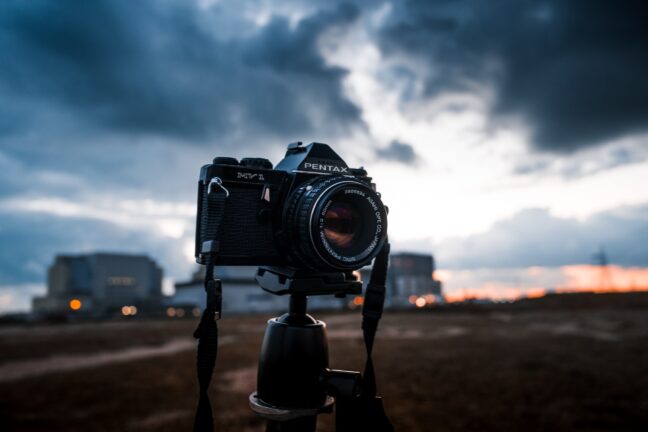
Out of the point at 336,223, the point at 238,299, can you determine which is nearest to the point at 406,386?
the point at 336,223

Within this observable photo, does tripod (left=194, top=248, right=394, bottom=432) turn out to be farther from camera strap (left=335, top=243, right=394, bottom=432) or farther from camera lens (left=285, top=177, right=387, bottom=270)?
camera lens (left=285, top=177, right=387, bottom=270)

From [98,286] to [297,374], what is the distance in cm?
5577

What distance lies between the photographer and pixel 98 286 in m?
50.2

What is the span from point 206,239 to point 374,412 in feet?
3.57

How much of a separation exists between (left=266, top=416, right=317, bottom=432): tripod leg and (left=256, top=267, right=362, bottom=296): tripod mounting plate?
540 mm

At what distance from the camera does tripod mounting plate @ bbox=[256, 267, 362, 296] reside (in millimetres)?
1904

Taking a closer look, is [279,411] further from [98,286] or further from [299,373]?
[98,286]

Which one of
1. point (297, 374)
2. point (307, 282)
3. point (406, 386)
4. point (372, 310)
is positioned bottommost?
point (406, 386)

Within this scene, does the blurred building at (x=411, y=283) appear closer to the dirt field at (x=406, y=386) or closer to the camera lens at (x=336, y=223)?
the dirt field at (x=406, y=386)

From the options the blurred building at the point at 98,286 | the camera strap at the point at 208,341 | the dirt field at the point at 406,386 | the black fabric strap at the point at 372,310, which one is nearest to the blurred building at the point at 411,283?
the blurred building at the point at 98,286

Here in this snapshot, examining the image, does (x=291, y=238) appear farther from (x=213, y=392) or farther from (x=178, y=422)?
(x=213, y=392)

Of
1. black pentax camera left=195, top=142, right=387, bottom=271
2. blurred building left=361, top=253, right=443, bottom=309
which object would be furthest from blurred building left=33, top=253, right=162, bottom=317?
black pentax camera left=195, top=142, right=387, bottom=271

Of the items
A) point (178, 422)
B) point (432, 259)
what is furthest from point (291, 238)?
point (432, 259)

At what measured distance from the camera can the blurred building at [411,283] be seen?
193 ft
